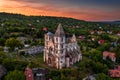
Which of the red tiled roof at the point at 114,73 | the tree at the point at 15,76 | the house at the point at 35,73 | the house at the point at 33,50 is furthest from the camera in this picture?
the house at the point at 33,50

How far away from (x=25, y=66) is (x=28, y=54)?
36.9ft

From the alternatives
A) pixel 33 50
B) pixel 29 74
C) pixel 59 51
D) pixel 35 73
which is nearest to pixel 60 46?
pixel 59 51

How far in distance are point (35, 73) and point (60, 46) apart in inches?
339

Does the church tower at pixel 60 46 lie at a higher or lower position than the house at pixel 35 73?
higher

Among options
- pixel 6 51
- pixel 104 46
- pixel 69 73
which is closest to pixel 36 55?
pixel 6 51

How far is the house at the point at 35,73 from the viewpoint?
58581 millimetres

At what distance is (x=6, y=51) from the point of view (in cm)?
7806

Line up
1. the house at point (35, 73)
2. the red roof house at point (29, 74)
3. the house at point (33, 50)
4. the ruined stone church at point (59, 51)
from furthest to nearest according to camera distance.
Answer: the house at point (33, 50), the ruined stone church at point (59, 51), the house at point (35, 73), the red roof house at point (29, 74)

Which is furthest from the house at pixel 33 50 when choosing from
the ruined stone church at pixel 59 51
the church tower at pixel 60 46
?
the church tower at pixel 60 46

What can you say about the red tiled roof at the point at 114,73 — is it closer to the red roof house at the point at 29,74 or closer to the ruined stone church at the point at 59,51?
the ruined stone church at the point at 59,51

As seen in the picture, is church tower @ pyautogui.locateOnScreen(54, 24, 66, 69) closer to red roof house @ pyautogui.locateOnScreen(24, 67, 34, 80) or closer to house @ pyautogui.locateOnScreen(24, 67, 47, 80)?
house @ pyautogui.locateOnScreen(24, 67, 47, 80)

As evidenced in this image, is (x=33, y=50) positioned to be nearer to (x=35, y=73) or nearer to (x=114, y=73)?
(x=35, y=73)

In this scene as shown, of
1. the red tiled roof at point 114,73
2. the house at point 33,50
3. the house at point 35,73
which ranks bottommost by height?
the red tiled roof at point 114,73

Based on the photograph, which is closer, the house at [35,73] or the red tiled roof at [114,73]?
the house at [35,73]
